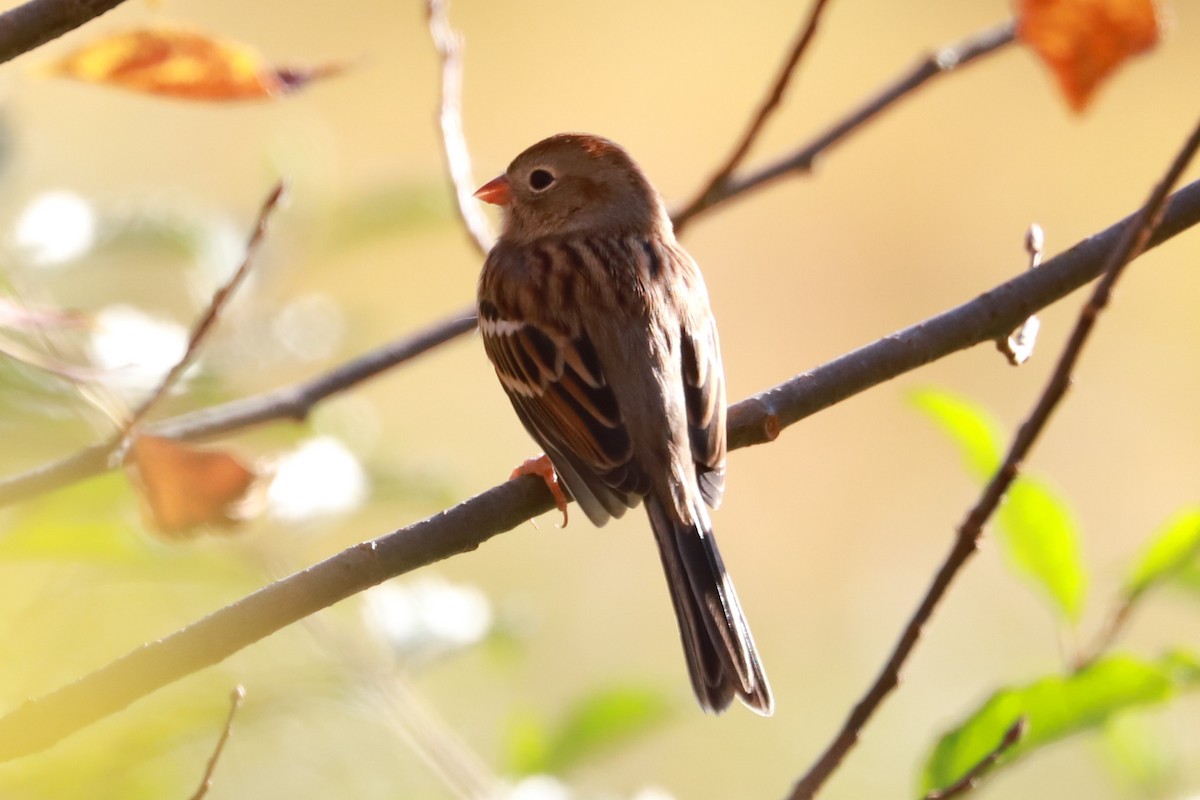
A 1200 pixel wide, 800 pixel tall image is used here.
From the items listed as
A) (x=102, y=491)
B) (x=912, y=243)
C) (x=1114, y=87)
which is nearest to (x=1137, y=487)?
(x=912, y=243)

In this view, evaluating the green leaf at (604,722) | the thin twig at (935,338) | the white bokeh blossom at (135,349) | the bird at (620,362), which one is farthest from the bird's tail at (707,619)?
the white bokeh blossom at (135,349)

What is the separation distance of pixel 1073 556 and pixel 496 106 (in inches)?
254

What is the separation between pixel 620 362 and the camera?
273 cm

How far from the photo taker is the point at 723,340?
7656 millimetres

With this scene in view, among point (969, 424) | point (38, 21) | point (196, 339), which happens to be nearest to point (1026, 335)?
point (969, 424)

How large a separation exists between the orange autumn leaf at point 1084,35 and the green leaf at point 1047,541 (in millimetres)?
584

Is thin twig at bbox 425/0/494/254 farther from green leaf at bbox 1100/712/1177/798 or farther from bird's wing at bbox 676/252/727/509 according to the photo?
green leaf at bbox 1100/712/1177/798

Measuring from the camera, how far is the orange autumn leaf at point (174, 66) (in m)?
1.70

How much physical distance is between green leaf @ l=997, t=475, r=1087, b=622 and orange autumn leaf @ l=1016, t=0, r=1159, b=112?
0.58 metres

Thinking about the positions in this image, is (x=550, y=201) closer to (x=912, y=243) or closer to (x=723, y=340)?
(x=723, y=340)

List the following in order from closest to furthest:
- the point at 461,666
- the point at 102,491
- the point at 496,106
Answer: the point at 102,491 < the point at 461,666 < the point at 496,106

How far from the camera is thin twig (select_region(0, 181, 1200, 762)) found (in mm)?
1423

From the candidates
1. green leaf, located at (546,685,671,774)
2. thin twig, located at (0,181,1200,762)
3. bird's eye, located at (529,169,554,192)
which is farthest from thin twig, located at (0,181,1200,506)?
bird's eye, located at (529,169,554,192)

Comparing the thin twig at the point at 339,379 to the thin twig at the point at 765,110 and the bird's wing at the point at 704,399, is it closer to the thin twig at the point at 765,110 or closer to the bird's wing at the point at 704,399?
the thin twig at the point at 765,110
